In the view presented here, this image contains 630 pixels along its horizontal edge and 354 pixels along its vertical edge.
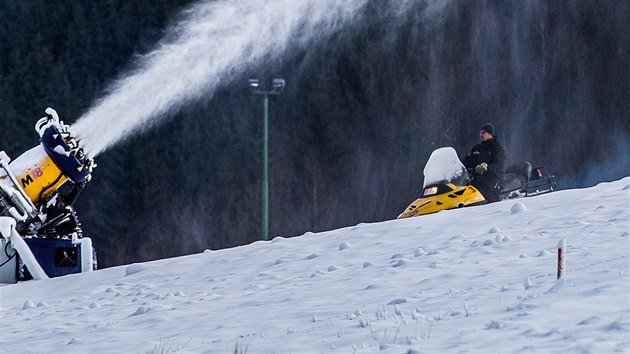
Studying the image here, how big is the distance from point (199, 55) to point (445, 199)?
11584 mm

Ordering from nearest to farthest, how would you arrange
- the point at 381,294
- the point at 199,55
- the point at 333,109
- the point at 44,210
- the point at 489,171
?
the point at 381,294 < the point at 44,210 < the point at 489,171 < the point at 199,55 < the point at 333,109

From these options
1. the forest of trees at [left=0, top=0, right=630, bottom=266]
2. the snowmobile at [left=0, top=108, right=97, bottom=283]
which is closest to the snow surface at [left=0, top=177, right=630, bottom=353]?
the snowmobile at [left=0, top=108, right=97, bottom=283]

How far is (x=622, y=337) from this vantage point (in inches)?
262

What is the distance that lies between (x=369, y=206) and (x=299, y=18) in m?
9.04

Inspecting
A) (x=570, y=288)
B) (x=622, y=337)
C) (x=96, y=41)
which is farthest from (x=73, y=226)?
(x=96, y=41)

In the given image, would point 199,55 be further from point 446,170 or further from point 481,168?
point 446,170

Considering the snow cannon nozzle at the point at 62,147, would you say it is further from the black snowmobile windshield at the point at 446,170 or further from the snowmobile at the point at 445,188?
the black snowmobile windshield at the point at 446,170

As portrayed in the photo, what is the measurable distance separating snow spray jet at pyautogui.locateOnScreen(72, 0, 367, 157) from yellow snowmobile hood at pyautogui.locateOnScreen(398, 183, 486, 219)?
3884 millimetres

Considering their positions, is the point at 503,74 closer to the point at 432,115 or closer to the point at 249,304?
the point at 432,115

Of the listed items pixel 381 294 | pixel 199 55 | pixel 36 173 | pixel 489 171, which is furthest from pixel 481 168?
pixel 199 55

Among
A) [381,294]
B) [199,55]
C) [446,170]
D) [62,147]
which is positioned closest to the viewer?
[381,294]

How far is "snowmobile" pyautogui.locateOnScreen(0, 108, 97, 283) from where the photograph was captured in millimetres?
12125

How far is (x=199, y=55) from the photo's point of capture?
2503 centimetres

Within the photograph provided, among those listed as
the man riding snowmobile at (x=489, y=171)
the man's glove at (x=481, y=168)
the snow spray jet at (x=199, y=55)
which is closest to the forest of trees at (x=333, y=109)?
the snow spray jet at (x=199, y=55)
